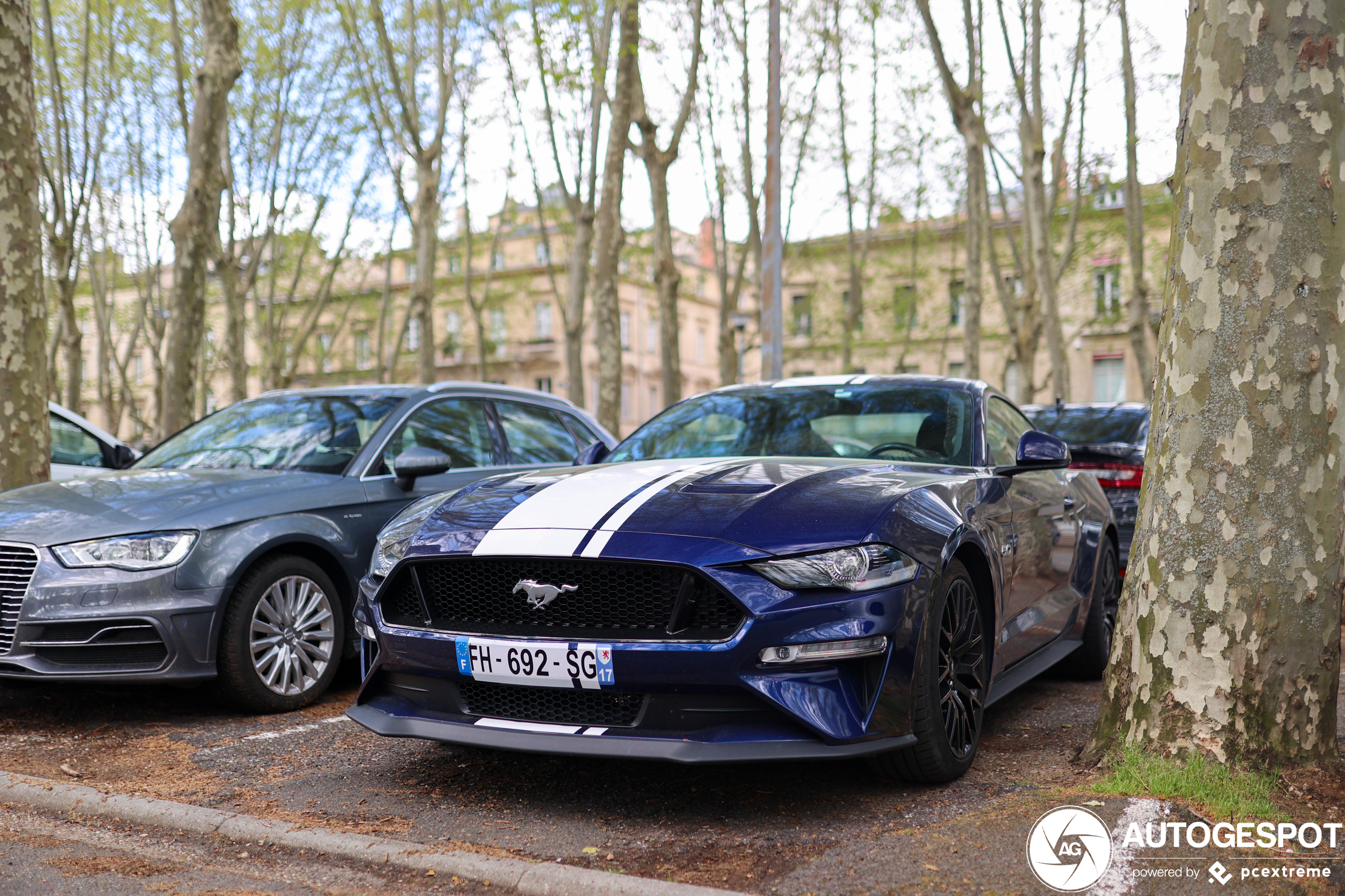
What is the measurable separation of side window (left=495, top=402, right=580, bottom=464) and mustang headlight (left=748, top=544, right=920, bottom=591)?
12.6ft

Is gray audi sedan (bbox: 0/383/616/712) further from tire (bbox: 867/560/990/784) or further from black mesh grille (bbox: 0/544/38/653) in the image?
tire (bbox: 867/560/990/784)

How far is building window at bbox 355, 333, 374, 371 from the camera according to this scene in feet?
169

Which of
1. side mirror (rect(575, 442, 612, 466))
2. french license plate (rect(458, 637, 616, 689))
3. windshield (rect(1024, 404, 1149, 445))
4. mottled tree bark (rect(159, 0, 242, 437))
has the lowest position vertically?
french license plate (rect(458, 637, 616, 689))

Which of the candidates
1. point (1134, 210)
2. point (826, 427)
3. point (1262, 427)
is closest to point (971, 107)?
point (1134, 210)

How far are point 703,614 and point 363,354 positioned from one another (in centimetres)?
5119

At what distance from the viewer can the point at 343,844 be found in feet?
11.4

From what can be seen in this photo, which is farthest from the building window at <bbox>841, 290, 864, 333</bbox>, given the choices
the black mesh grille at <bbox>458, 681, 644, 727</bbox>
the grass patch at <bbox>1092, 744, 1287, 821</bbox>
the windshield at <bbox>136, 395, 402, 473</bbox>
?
the black mesh grille at <bbox>458, 681, 644, 727</bbox>

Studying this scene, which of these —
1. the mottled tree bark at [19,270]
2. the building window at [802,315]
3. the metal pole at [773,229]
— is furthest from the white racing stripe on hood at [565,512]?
the building window at [802,315]

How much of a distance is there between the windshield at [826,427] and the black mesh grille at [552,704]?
5.36ft

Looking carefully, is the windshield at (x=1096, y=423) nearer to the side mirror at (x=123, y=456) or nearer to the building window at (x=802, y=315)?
the side mirror at (x=123, y=456)

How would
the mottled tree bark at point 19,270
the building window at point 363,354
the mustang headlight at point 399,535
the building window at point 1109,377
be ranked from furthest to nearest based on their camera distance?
the building window at point 363,354 < the building window at point 1109,377 < the mottled tree bark at point 19,270 < the mustang headlight at point 399,535

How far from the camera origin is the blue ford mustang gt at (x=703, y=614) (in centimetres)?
346

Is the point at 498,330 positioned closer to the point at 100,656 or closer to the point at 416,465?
the point at 416,465

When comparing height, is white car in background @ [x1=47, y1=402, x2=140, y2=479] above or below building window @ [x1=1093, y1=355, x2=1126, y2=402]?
above
